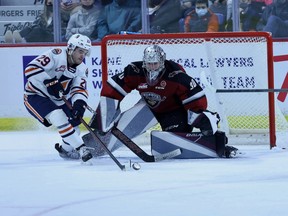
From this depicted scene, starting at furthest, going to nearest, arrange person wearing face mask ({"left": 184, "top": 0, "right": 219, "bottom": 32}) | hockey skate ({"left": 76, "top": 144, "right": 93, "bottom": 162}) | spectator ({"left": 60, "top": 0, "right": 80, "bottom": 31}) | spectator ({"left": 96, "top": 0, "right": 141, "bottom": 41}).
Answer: spectator ({"left": 60, "top": 0, "right": 80, "bottom": 31}) < spectator ({"left": 96, "top": 0, "right": 141, "bottom": 41}) < person wearing face mask ({"left": 184, "top": 0, "right": 219, "bottom": 32}) < hockey skate ({"left": 76, "top": 144, "right": 93, "bottom": 162})

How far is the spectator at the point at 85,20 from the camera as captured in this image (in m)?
7.97

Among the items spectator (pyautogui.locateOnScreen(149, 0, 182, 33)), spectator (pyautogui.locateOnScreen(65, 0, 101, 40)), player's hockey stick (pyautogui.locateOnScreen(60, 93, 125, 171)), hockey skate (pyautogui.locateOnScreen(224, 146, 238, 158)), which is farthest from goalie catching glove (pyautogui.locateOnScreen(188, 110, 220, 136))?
spectator (pyautogui.locateOnScreen(65, 0, 101, 40))

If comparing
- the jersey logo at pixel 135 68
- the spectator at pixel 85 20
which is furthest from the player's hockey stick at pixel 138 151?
the spectator at pixel 85 20

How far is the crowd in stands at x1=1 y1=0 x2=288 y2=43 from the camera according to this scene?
7695mm

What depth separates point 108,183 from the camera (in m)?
4.39

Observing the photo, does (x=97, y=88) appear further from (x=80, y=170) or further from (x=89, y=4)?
(x=80, y=170)

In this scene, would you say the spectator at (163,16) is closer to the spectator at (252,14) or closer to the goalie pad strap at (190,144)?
the spectator at (252,14)

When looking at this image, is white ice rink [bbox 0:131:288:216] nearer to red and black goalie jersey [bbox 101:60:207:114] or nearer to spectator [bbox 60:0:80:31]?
red and black goalie jersey [bbox 101:60:207:114]

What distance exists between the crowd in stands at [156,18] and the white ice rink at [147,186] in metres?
2.02

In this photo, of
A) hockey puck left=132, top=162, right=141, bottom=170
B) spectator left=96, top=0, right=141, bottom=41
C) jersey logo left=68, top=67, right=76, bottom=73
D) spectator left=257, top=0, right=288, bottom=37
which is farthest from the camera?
spectator left=96, top=0, right=141, bottom=41

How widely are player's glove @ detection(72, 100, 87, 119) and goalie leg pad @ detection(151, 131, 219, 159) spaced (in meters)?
0.42

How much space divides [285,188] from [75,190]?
35.6 inches

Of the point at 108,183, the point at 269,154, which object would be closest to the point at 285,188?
the point at 108,183

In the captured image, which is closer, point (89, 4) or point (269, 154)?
point (269, 154)
